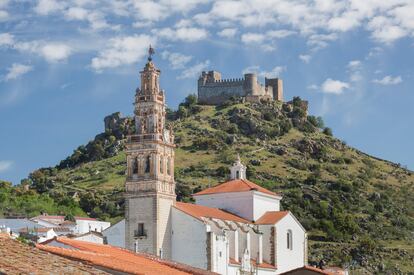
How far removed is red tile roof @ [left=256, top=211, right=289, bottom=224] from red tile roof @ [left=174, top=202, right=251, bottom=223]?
4.18ft

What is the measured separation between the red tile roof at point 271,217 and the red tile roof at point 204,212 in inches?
50.2

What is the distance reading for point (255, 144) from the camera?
13538 cm

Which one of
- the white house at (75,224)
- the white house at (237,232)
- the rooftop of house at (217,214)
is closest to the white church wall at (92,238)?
the rooftop of house at (217,214)

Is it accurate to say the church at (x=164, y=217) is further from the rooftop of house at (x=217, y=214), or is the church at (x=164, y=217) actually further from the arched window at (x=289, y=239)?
the arched window at (x=289, y=239)

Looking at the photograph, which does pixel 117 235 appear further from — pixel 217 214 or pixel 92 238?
pixel 217 214

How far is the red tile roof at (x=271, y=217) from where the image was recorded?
199ft

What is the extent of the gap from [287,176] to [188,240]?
69.2 m

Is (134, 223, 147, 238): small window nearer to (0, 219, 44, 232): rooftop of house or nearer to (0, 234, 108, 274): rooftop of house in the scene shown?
(0, 219, 44, 232): rooftop of house

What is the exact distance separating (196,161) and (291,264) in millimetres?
65571

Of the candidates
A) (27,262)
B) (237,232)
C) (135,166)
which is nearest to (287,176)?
(237,232)

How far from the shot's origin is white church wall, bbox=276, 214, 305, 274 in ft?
199

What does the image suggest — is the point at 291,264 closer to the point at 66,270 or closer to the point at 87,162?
the point at 66,270

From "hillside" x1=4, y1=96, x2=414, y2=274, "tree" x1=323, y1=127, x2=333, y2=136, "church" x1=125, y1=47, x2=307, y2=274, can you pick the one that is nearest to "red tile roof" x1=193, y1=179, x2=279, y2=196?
"church" x1=125, y1=47, x2=307, y2=274

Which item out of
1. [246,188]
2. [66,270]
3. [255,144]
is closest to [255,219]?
[246,188]
